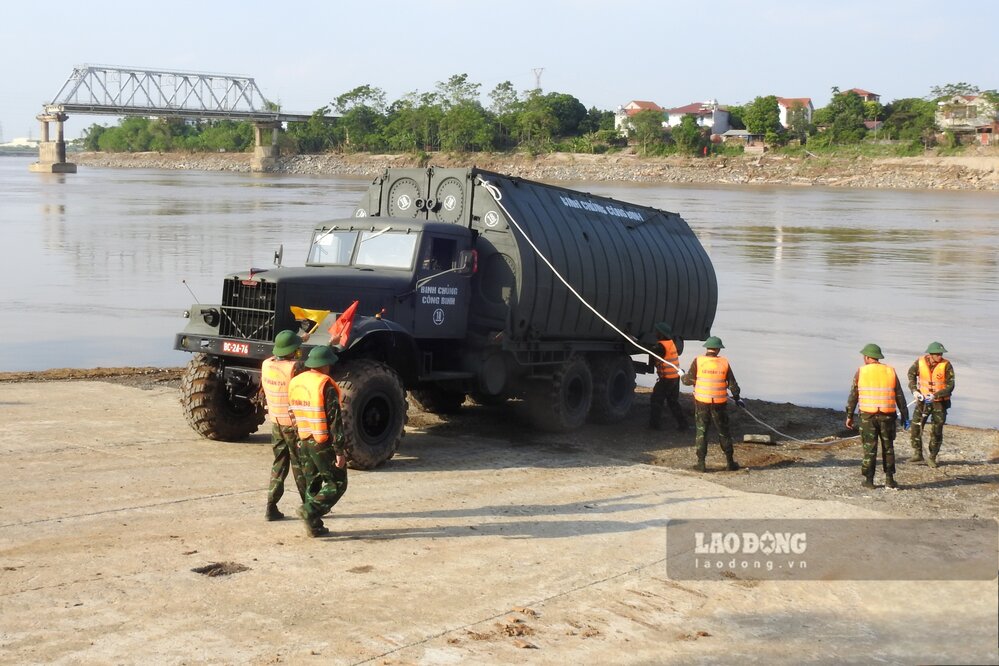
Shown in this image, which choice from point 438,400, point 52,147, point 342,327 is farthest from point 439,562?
point 52,147

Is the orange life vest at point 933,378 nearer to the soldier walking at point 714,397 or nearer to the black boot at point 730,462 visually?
the soldier walking at point 714,397

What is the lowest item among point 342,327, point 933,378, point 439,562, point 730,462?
point 730,462

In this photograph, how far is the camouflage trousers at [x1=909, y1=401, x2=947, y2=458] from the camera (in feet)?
44.0

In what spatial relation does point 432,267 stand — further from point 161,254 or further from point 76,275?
point 161,254

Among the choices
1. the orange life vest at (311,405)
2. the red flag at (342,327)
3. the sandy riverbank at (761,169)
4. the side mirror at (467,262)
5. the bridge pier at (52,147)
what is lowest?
the orange life vest at (311,405)

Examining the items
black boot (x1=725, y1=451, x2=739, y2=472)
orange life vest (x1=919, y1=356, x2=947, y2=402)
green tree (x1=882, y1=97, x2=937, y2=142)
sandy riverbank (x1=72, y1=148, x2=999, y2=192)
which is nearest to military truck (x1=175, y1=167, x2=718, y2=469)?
black boot (x1=725, y1=451, x2=739, y2=472)

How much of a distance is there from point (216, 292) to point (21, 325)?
544cm

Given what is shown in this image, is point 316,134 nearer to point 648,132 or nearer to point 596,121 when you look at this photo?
point 596,121

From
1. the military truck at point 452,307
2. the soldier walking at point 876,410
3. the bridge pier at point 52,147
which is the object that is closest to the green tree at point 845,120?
the bridge pier at point 52,147

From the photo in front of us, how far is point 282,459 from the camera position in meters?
9.99

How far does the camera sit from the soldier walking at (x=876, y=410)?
12.1 m

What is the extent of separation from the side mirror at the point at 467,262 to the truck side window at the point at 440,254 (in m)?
0.10

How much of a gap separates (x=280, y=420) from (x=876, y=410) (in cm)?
634

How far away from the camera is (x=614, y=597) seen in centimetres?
838
